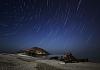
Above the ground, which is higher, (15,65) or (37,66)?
(15,65)

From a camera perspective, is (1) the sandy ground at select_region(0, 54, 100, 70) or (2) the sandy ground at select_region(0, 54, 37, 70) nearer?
(2) the sandy ground at select_region(0, 54, 37, 70)

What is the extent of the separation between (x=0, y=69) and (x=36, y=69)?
14.0 feet

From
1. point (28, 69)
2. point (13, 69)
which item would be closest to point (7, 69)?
point (13, 69)

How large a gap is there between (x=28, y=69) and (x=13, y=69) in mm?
1839

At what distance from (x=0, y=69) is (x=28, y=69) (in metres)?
3.36

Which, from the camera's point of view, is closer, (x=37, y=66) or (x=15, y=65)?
(x=15, y=65)

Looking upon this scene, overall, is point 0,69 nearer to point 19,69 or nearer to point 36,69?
point 19,69

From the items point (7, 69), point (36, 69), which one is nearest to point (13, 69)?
point (7, 69)

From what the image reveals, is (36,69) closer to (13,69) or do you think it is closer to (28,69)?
(28,69)

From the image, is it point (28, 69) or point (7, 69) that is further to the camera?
point (28, 69)

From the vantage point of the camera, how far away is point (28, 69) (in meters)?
20.0

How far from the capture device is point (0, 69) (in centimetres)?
1823

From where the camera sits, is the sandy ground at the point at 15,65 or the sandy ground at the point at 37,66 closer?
the sandy ground at the point at 15,65

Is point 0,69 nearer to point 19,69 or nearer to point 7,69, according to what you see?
point 7,69
